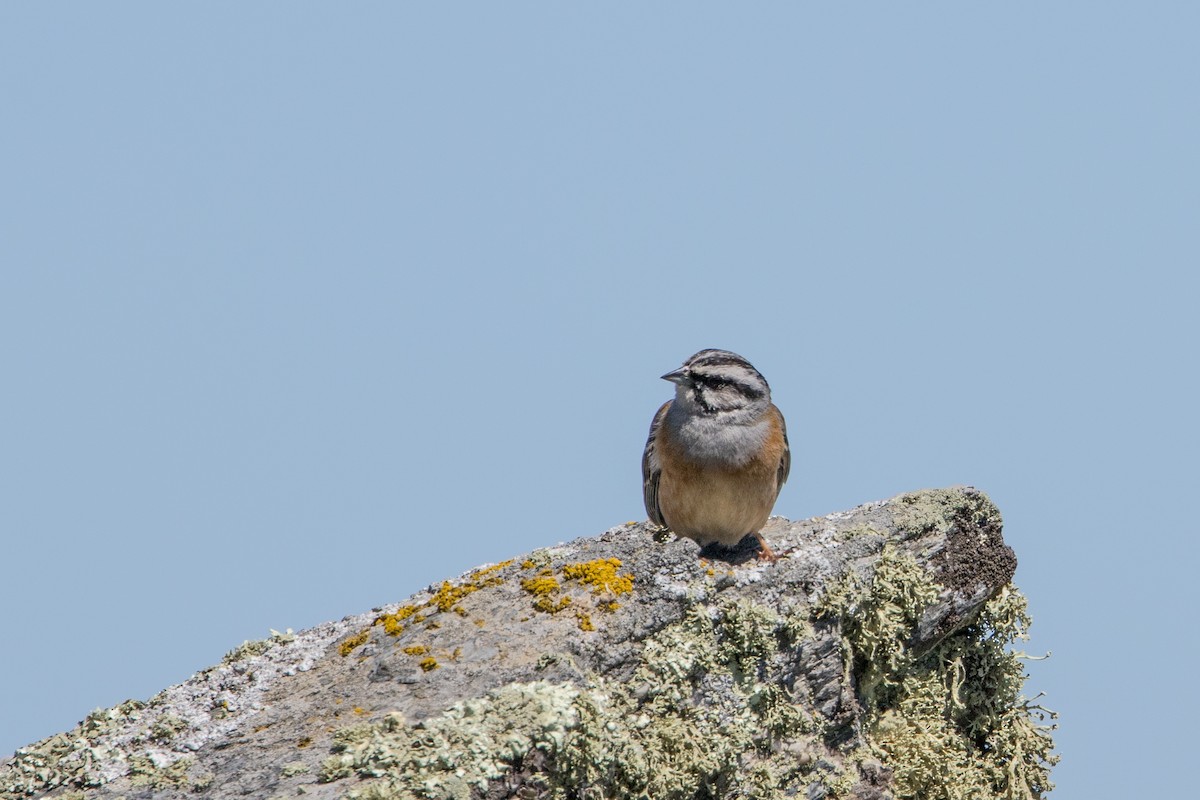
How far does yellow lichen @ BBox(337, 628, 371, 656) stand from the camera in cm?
691

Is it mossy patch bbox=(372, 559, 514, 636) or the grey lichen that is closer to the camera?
the grey lichen

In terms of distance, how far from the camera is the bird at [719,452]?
28.8ft

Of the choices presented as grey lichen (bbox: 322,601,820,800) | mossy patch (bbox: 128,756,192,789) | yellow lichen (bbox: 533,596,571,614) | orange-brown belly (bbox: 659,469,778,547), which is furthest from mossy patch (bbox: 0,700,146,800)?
orange-brown belly (bbox: 659,469,778,547)

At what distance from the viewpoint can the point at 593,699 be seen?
6.29m

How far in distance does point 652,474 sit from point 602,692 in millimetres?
3085

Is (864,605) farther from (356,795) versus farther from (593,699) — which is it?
(356,795)

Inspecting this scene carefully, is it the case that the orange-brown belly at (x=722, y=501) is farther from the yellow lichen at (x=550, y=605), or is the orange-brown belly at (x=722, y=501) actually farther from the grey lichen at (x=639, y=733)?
the yellow lichen at (x=550, y=605)

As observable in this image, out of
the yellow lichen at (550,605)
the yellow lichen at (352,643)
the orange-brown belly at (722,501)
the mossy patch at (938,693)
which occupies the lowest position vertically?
the mossy patch at (938,693)

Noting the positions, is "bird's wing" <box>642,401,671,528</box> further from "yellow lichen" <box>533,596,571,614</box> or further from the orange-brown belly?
"yellow lichen" <box>533,596,571,614</box>

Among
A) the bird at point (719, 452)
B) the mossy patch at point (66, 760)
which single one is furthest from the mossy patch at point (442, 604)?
the bird at point (719, 452)

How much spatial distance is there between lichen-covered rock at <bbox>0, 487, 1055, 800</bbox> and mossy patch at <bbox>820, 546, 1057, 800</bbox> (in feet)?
0.06

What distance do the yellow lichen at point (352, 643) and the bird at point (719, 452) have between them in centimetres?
246

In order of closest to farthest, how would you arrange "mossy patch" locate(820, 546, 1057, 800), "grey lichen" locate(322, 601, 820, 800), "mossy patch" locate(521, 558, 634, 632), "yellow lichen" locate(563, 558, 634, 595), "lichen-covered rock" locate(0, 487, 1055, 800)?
"grey lichen" locate(322, 601, 820, 800), "lichen-covered rock" locate(0, 487, 1055, 800), "mossy patch" locate(521, 558, 634, 632), "yellow lichen" locate(563, 558, 634, 595), "mossy patch" locate(820, 546, 1057, 800)

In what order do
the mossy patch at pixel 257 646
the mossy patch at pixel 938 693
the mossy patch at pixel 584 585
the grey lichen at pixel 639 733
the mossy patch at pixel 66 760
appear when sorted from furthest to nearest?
the mossy patch at pixel 938 693, the mossy patch at pixel 257 646, the mossy patch at pixel 584 585, the mossy patch at pixel 66 760, the grey lichen at pixel 639 733
